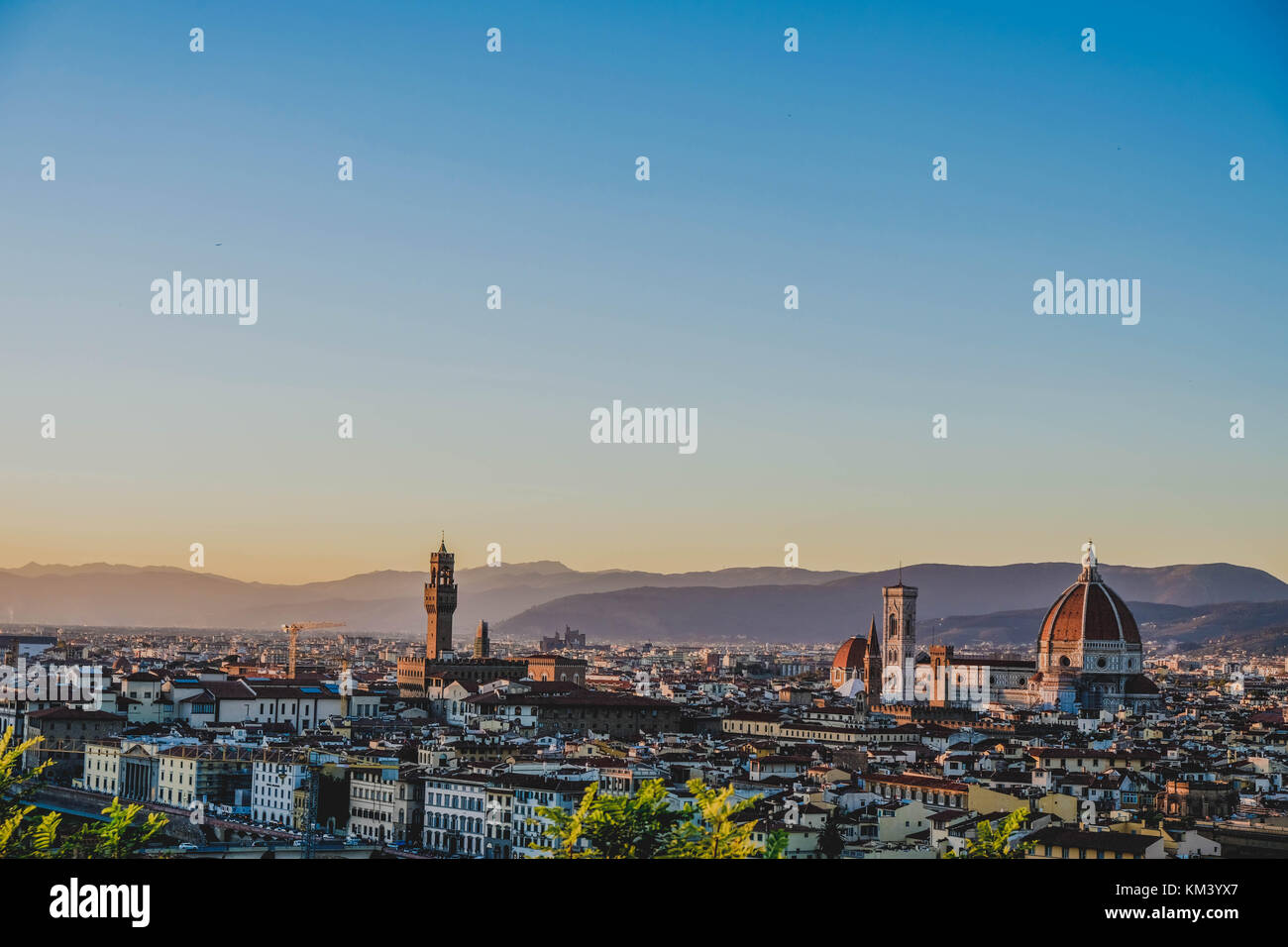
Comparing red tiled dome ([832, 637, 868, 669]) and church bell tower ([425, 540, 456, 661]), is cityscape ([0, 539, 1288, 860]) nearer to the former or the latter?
church bell tower ([425, 540, 456, 661])

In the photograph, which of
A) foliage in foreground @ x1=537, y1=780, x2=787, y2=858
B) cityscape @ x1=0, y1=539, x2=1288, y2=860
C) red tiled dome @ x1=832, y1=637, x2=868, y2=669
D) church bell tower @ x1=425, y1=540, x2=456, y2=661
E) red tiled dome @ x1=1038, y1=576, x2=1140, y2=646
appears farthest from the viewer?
red tiled dome @ x1=832, y1=637, x2=868, y2=669

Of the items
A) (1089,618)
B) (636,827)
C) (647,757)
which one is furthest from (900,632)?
(636,827)

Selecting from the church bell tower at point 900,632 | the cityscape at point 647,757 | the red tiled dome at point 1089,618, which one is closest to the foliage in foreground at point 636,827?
the cityscape at point 647,757

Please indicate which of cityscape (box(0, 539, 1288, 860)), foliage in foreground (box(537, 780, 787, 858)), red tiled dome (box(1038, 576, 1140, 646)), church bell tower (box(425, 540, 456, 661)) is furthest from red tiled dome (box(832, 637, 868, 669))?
foliage in foreground (box(537, 780, 787, 858))

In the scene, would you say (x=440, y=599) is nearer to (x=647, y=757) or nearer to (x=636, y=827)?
(x=647, y=757)

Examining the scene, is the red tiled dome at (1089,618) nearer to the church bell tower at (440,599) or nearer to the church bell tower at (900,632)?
the church bell tower at (900,632)
